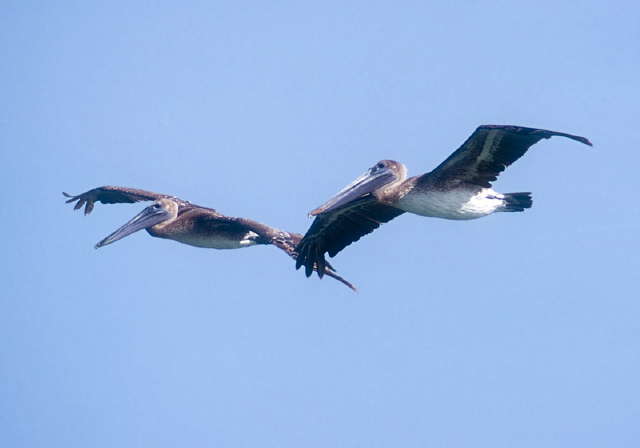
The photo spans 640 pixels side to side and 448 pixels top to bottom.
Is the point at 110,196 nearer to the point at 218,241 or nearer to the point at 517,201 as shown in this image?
the point at 218,241

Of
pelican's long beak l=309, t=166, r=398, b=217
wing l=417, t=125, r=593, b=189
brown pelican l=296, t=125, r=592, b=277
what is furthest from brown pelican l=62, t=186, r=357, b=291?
wing l=417, t=125, r=593, b=189

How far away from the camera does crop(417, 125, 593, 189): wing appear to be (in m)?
11.7

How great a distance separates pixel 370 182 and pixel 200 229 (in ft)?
12.1

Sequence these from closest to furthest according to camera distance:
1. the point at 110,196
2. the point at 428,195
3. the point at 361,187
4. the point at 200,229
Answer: the point at 428,195 < the point at 361,187 < the point at 200,229 < the point at 110,196

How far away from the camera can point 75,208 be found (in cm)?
1877

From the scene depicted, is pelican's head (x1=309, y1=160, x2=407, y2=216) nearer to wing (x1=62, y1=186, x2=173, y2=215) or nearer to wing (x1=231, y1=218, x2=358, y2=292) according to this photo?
wing (x1=231, y1=218, x2=358, y2=292)

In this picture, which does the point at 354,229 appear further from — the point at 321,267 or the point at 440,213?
the point at 440,213

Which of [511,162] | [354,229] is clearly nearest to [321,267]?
[354,229]

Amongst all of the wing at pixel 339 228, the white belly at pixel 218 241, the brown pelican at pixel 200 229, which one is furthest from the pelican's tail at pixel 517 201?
the white belly at pixel 218 241

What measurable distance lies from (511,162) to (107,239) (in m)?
7.77

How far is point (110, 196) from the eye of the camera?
18828 millimetres

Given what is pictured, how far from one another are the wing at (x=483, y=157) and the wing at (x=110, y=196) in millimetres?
7495

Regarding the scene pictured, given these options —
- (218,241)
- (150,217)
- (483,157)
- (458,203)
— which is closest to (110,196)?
(150,217)

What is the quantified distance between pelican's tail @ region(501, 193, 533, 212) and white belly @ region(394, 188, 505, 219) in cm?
8
